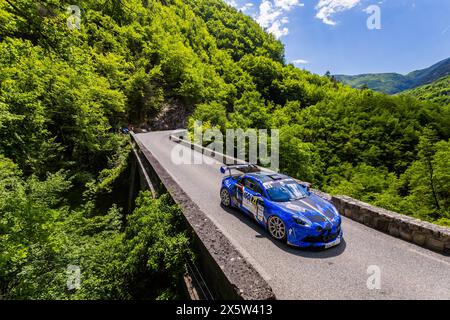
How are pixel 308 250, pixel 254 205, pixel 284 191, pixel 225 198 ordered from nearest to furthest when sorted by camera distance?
pixel 308 250, pixel 284 191, pixel 254 205, pixel 225 198

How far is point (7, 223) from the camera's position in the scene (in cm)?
663

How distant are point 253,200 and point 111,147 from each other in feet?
72.3

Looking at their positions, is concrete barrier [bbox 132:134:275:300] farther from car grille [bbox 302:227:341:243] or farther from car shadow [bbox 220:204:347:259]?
car grille [bbox 302:227:341:243]

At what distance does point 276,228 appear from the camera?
19.3 ft

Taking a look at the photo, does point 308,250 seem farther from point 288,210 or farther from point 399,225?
point 399,225

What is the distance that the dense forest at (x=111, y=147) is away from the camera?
599 centimetres

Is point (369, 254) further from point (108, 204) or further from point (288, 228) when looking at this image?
point (108, 204)

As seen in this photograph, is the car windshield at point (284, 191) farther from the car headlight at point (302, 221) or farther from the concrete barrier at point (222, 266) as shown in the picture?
the concrete barrier at point (222, 266)

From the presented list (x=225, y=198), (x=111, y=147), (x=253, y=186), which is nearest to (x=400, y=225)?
(x=253, y=186)

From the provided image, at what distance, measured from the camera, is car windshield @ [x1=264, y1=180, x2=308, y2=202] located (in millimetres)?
6218

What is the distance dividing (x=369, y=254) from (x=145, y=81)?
43363 mm

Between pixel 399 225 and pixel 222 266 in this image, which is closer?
pixel 222 266

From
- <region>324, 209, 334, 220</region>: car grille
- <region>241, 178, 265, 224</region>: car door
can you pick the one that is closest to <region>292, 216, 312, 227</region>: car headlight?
<region>324, 209, 334, 220</region>: car grille

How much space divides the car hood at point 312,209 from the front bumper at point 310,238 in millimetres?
296
